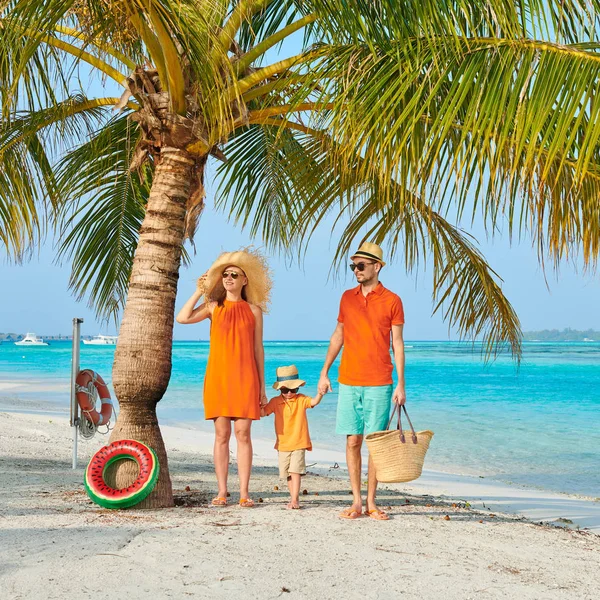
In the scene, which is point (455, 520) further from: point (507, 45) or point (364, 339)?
point (507, 45)

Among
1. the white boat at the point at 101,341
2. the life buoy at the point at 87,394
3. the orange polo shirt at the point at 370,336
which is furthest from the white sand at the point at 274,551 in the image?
the white boat at the point at 101,341

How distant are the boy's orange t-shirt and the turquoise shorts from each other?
0.89ft

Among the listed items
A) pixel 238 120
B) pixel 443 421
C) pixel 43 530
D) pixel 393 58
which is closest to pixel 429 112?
pixel 393 58

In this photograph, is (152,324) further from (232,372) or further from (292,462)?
(292,462)

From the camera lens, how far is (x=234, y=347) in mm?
4770

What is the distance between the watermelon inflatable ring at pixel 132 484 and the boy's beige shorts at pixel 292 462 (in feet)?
2.70

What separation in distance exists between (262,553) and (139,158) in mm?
2894

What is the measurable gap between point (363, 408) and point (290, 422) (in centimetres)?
50

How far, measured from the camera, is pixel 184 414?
19.1 m

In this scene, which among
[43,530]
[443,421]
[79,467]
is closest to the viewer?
[43,530]

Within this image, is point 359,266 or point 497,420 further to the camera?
point 497,420

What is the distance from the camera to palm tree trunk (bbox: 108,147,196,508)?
4992mm

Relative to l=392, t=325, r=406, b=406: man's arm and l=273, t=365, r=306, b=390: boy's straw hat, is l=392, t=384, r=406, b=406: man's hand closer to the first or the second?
l=392, t=325, r=406, b=406: man's arm

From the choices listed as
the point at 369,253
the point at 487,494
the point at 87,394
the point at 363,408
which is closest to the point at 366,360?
the point at 363,408
